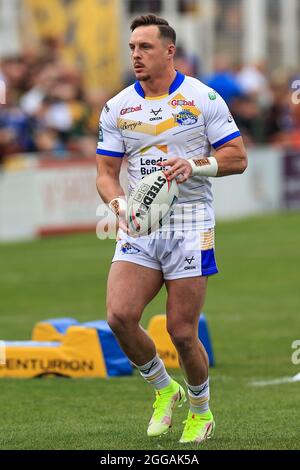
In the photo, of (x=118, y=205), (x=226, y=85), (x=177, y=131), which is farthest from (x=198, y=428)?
(x=226, y=85)

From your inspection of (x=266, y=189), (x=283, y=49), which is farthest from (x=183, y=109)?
(x=283, y=49)

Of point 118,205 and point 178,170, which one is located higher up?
point 178,170

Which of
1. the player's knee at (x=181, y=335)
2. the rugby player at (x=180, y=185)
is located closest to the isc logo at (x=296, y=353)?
the rugby player at (x=180, y=185)

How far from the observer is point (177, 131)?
802 centimetres

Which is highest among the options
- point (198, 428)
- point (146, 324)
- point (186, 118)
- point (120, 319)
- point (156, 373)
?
point (186, 118)

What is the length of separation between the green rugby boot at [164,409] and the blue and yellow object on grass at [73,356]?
2.41 metres

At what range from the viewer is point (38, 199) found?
21.6 metres

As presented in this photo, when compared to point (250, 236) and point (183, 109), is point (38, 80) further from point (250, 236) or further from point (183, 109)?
point (183, 109)

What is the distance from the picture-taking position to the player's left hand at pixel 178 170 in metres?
7.73

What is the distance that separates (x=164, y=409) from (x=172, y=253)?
3.31 feet

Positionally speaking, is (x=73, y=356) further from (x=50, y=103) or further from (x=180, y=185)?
(x=50, y=103)

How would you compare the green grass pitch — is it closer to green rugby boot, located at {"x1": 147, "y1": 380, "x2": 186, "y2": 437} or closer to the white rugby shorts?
green rugby boot, located at {"x1": 147, "y1": 380, "x2": 186, "y2": 437}

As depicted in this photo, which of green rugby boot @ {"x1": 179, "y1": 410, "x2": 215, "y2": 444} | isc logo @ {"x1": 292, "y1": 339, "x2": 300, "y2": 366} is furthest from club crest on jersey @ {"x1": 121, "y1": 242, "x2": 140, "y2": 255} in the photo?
isc logo @ {"x1": 292, "y1": 339, "x2": 300, "y2": 366}

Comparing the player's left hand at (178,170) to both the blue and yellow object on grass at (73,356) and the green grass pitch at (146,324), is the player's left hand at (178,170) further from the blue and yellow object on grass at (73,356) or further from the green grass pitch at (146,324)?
the blue and yellow object on grass at (73,356)
